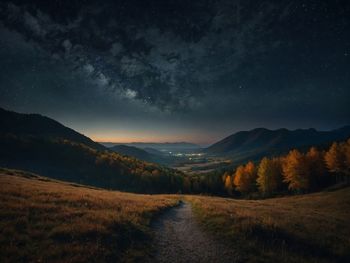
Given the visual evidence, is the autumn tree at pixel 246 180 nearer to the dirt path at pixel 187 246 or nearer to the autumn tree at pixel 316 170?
the autumn tree at pixel 316 170

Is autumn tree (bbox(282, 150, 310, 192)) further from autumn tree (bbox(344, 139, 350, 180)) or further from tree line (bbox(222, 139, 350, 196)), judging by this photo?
autumn tree (bbox(344, 139, 350, 180))

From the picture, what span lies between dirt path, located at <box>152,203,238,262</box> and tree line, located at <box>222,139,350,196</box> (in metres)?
64.4

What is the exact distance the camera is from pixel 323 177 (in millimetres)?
73875

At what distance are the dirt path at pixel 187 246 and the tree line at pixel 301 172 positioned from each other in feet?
211

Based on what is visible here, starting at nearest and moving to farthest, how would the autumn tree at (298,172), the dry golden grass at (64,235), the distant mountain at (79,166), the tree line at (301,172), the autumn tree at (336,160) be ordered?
1. the dry golden grass at (64,235)
2. the autumn tree at (298,172)
3. the autumn tree at (336,160)
4. the tree line at (301,172)
5. the distant mountain at (79,166)

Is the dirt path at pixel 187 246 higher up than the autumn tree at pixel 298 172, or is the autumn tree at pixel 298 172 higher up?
the autumn tree at pixel 298 172

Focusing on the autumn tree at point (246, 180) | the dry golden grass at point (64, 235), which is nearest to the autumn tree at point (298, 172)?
the autumn tree at point (246, 180)

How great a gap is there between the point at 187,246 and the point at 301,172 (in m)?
68.3

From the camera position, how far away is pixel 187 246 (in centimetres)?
1201

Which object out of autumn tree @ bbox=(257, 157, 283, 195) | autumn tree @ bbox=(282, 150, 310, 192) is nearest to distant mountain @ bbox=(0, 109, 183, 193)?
autumn tree @ bbox=(257, 157, 283, 195)

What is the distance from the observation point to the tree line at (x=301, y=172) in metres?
65.9

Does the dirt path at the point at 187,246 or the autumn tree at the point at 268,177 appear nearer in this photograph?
the dirt path at the point at 187,246

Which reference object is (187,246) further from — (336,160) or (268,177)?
(336,160)

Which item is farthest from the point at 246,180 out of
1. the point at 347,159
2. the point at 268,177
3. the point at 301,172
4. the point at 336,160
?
the point at 347,159
